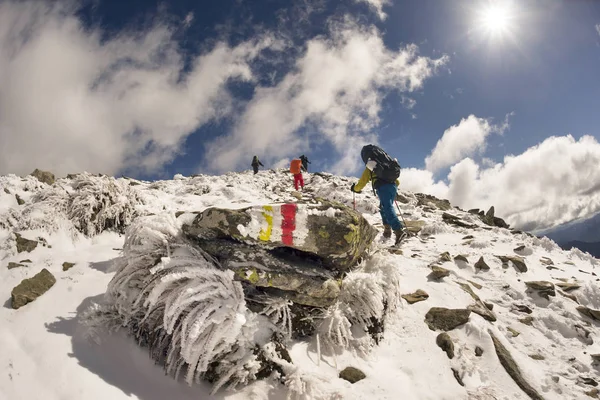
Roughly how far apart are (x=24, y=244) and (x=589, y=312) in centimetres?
842

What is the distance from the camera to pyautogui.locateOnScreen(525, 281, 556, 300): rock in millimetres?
4926

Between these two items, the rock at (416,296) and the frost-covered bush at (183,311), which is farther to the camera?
the rock at (416,296)

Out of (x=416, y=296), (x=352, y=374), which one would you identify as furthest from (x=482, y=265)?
(x=352, y=374)

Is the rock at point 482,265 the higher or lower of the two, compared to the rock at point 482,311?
higher

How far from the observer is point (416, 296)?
4.41 m

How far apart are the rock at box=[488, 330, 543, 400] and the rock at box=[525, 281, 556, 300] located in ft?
6.51

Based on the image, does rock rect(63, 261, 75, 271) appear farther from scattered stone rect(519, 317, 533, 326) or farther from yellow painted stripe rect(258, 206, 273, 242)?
scattered stone rect(519, 317, 533, 326)

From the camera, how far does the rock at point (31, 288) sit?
3.12 meters

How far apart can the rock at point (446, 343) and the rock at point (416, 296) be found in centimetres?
68

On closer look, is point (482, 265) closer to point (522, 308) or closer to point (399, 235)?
point (522, 308)

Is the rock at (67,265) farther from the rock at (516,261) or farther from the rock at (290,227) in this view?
the rock at (516,261)

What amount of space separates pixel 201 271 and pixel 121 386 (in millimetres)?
1078

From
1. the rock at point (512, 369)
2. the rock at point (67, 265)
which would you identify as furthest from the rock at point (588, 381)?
the rock at point (67, 265)

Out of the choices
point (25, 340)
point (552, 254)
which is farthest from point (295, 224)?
point (552, 254)
